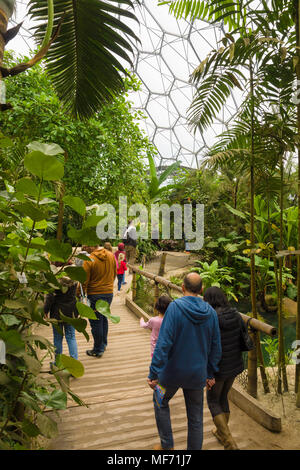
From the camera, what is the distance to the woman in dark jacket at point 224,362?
2262 millimetres

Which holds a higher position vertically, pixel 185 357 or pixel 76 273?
pixel 76 273

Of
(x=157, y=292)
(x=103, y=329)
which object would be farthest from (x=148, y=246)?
(x=103, y=329)

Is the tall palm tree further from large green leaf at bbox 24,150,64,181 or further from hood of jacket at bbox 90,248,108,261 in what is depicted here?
hood of jacket at bbox 90,248,108,261

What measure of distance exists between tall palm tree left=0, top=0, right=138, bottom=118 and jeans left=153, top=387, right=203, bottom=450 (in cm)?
195

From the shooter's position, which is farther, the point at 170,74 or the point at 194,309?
the point at 170,74

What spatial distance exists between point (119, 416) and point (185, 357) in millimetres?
1037

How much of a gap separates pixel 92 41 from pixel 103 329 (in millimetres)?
3181

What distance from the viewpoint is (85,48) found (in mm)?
1596

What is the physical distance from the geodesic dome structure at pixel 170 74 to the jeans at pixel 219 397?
2031 cm

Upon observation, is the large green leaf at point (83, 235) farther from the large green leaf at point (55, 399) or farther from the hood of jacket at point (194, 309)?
the hood of jacket at point (194, 309)

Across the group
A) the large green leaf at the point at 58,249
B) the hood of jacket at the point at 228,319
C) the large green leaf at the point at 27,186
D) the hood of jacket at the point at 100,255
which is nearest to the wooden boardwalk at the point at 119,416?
the hood of jacket at the point at 228,319

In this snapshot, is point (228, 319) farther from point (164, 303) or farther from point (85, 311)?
point (85, 311)

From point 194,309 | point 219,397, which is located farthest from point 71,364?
point 219,397
